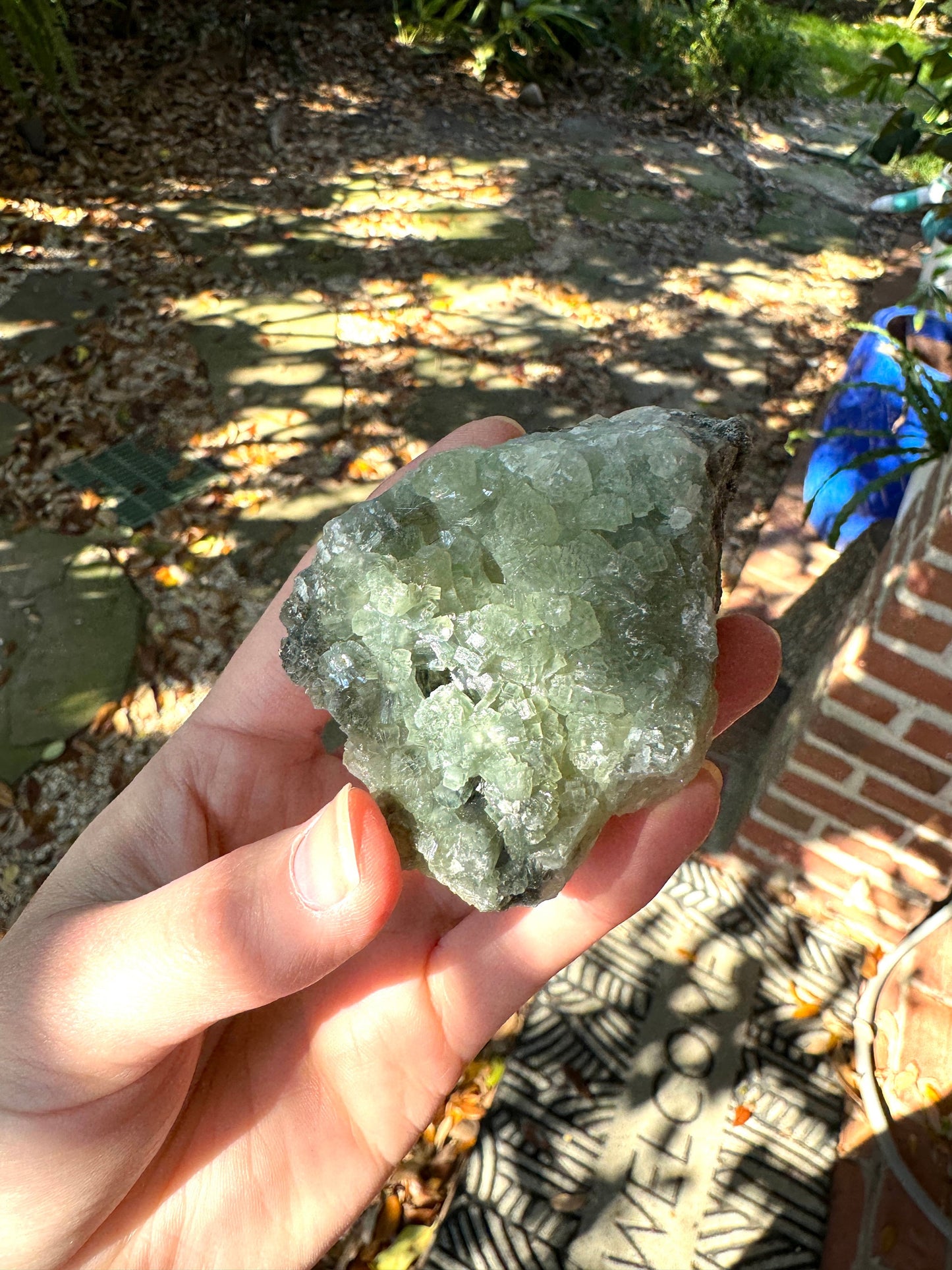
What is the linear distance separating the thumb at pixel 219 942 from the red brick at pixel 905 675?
1807 millimetres

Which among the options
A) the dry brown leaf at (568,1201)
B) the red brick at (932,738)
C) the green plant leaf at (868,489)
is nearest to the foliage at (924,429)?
the green plant leaf at (868,489)

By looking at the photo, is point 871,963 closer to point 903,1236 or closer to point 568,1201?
point 903,1236

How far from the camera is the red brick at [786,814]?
10.3ft

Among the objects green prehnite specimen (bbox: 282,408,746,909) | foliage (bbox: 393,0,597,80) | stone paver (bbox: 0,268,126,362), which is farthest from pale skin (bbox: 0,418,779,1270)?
foliage (bbox: 393,0,597,80)

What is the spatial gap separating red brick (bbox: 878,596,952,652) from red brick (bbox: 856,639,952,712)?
0.20 feet

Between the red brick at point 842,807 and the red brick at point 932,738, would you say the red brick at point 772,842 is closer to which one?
the red brick at point 842,807

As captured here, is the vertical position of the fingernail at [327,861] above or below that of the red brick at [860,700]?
above

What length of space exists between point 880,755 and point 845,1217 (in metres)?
1.31

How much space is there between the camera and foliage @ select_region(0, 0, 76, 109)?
18.7ft

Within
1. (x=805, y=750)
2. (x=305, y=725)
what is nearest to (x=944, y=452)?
(x=805, y=750)

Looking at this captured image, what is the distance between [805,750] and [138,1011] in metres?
2.24

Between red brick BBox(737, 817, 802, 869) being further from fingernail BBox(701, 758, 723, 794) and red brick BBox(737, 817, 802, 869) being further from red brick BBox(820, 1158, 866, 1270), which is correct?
fingernail BBox(701, 758, 723, 794)

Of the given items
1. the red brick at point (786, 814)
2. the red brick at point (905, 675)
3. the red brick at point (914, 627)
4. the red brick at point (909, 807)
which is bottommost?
the red brick at point (786, 814)

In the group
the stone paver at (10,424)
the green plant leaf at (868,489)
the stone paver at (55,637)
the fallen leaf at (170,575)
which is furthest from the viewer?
the stone paver at (10,424)
